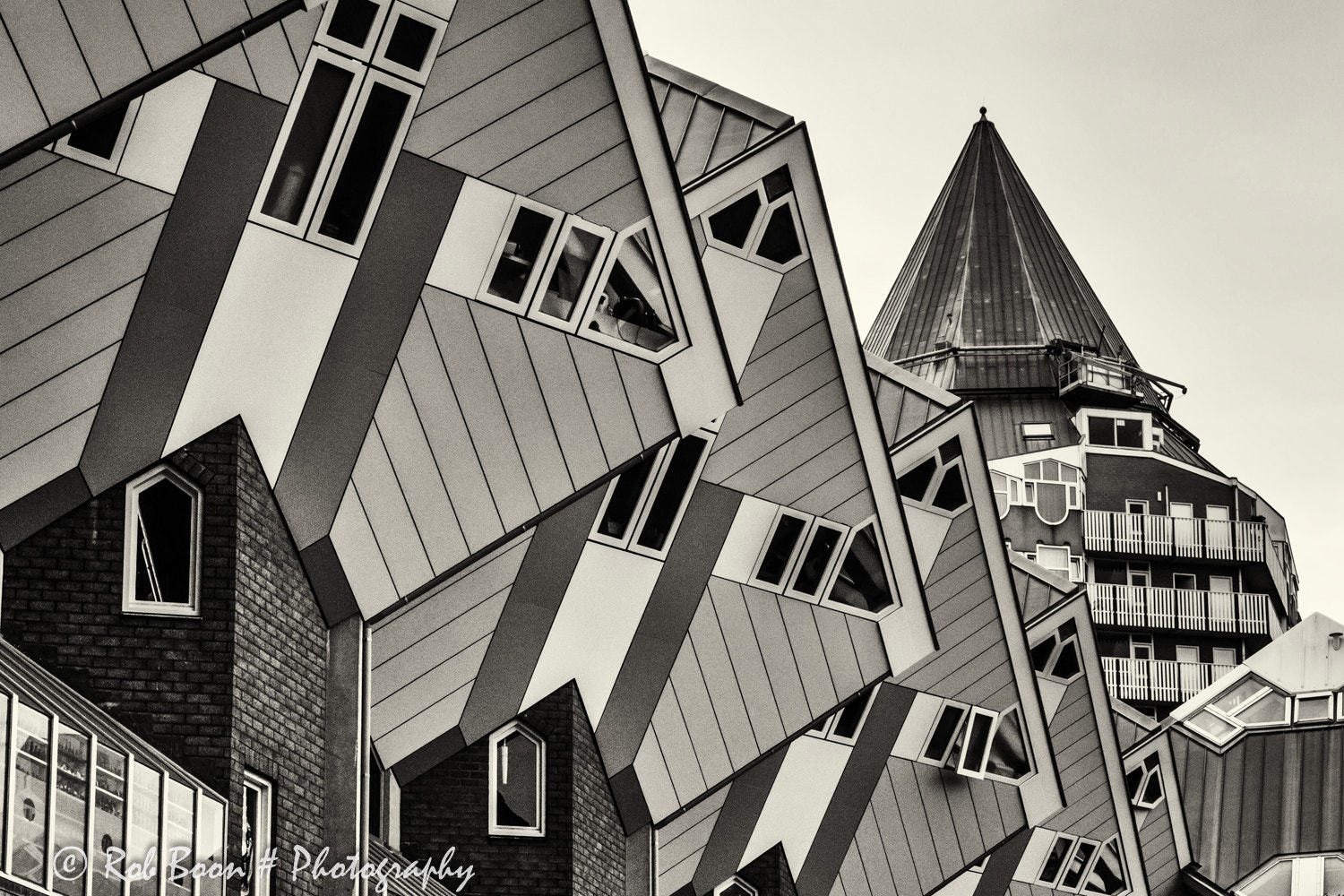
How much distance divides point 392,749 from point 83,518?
5507 mm

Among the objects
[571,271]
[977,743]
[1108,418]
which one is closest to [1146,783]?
[977,743]

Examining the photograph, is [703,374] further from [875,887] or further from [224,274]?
[875,887]

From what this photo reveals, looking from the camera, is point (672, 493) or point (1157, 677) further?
point (1157, 677)

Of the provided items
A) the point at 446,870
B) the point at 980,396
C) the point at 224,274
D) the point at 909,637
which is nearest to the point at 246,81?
the point at 224,274

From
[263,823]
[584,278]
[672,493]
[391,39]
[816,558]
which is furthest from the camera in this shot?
[816,558]

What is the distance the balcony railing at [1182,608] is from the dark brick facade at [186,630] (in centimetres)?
6338

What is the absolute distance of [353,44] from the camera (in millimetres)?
13227

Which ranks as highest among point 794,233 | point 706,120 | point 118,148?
point 706,120

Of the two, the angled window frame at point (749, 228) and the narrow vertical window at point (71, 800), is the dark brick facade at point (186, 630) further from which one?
the angled window frame at point (749, 228)

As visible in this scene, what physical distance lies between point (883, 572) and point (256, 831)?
9249 millimetres

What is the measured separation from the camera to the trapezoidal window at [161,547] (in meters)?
12.7

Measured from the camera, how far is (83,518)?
1252 centimetres

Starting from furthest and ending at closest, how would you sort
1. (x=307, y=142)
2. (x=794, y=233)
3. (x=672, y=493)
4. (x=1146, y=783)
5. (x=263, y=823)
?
(x=1146, y=783) < (x=794, y=233) < (x=672, y=493) < (x=263, y=823) < (x=307, y=142)

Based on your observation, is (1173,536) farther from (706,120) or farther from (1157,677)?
(706,120)
